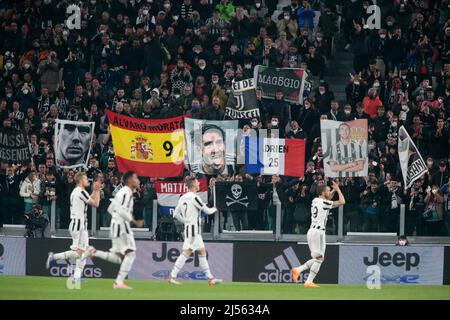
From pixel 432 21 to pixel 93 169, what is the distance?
11369 mm

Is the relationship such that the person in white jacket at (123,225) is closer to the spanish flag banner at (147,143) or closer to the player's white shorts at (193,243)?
the player's white shorts at (193,243)

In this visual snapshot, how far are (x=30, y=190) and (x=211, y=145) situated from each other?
194 inches

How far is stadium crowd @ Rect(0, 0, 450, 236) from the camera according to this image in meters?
32.4

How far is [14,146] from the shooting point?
3388 centimetres

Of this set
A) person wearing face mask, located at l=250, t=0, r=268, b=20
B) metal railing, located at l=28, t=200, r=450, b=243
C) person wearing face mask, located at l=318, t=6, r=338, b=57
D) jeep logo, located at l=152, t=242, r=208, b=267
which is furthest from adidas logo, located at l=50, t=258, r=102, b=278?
person wearing face mask, located at l=318, t=6, r=338, b=57

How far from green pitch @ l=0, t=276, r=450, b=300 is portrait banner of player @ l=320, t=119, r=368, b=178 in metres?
3.56

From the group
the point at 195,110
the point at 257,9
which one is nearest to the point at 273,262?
the point at 195,110

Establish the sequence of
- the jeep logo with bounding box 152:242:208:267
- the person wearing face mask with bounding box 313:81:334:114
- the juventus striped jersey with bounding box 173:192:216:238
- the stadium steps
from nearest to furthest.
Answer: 1. the juventus striped jersey with bounding box 173:192:216:238
2. the jeep logo with bounding box 152:242:208:267
3. the person wearing face mask with bounding box 313:81:334:114
4. the stadium steps

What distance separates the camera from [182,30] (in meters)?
37.7

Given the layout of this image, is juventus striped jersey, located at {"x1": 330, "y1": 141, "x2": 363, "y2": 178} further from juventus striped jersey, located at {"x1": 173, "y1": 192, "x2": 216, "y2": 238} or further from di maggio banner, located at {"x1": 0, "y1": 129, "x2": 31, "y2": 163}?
di maggio banner, located at {"x1": 0, "y1": 129, "x2": 31, "y2": 163}

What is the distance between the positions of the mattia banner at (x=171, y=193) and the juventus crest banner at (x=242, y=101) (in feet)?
8.85

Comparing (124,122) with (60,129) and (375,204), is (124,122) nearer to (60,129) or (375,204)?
(60,129)

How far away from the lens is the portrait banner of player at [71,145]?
33438 mm

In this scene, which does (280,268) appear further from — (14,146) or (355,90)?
(14,146)
